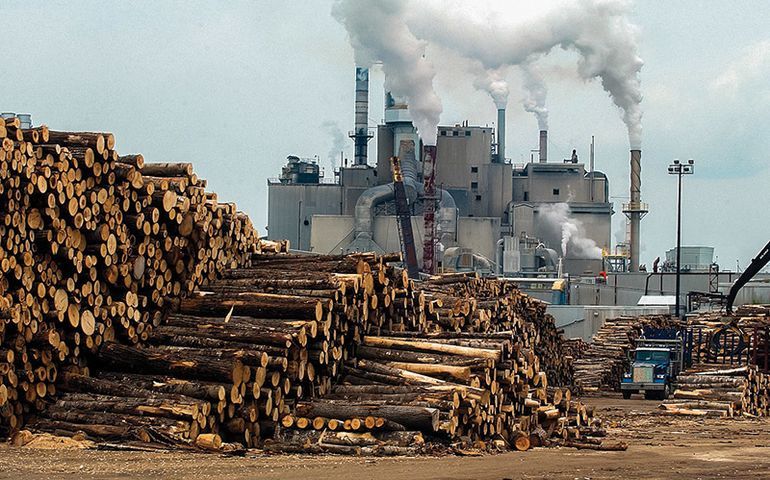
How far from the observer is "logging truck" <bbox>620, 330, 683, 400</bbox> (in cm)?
3803

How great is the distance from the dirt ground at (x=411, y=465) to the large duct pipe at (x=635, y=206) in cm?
6745

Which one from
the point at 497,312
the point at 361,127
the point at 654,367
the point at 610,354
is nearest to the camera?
the point at 497,312

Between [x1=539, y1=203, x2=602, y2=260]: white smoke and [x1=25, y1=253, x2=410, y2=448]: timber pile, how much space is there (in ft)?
245

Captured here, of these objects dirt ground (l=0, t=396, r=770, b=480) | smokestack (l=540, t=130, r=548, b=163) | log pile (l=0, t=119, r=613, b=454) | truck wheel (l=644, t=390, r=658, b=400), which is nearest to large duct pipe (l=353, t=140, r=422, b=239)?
smokestack (l=540, t=130, r=548, b=163)

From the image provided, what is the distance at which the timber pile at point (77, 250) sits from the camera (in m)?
16.5

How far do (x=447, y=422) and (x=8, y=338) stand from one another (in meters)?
5.74

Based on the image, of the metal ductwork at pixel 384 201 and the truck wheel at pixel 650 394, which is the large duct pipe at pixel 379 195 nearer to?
the metal ductwork at pixel 384 201

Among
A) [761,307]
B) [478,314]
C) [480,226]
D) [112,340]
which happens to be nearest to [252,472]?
[112,340]

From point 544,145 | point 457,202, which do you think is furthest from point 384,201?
point 544,145

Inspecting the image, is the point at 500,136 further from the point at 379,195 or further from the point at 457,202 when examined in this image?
the point at 379,195

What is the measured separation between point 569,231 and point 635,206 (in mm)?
9435

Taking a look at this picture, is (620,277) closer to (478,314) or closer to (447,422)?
(478,314)

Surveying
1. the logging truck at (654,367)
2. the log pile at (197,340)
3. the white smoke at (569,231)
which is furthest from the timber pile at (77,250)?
the white smoke at (569,231)

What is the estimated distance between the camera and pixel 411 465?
1480 centimetres
